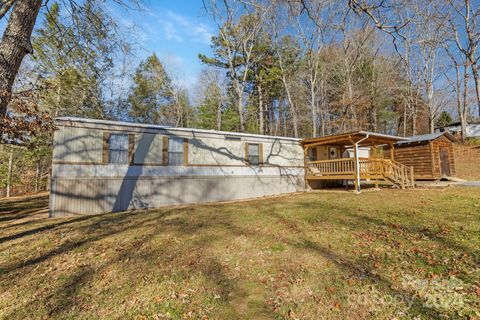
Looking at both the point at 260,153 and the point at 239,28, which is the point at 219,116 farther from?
the point at 260,153

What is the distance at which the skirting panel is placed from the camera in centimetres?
948

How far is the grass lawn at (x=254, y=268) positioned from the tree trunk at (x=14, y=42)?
314 centimetres

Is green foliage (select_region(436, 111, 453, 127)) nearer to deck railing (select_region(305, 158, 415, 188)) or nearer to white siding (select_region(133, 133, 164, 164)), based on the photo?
deck railing (select_region(305, 158, 415, 188))

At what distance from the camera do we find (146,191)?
427 inches

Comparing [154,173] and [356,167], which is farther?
[356,167]

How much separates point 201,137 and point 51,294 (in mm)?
8816

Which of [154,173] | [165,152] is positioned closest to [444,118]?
[165,152]

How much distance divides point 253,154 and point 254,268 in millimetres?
9198

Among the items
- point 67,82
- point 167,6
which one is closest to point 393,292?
point 167,6

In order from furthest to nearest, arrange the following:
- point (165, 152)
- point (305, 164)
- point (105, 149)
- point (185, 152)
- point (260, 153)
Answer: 1. point (305, 164)
2. point (260, 153)
3. point (185, 152)
4. point (165, 152)
5. point (105, 149)

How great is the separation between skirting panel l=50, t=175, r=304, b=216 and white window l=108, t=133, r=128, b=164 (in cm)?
78

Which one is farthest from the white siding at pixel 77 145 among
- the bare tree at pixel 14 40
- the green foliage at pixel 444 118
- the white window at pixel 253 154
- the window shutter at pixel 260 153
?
the green foliage at pixel 444 118

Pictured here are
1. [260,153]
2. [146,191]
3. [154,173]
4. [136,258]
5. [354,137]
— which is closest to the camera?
[136,258]

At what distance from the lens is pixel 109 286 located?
4078mm
